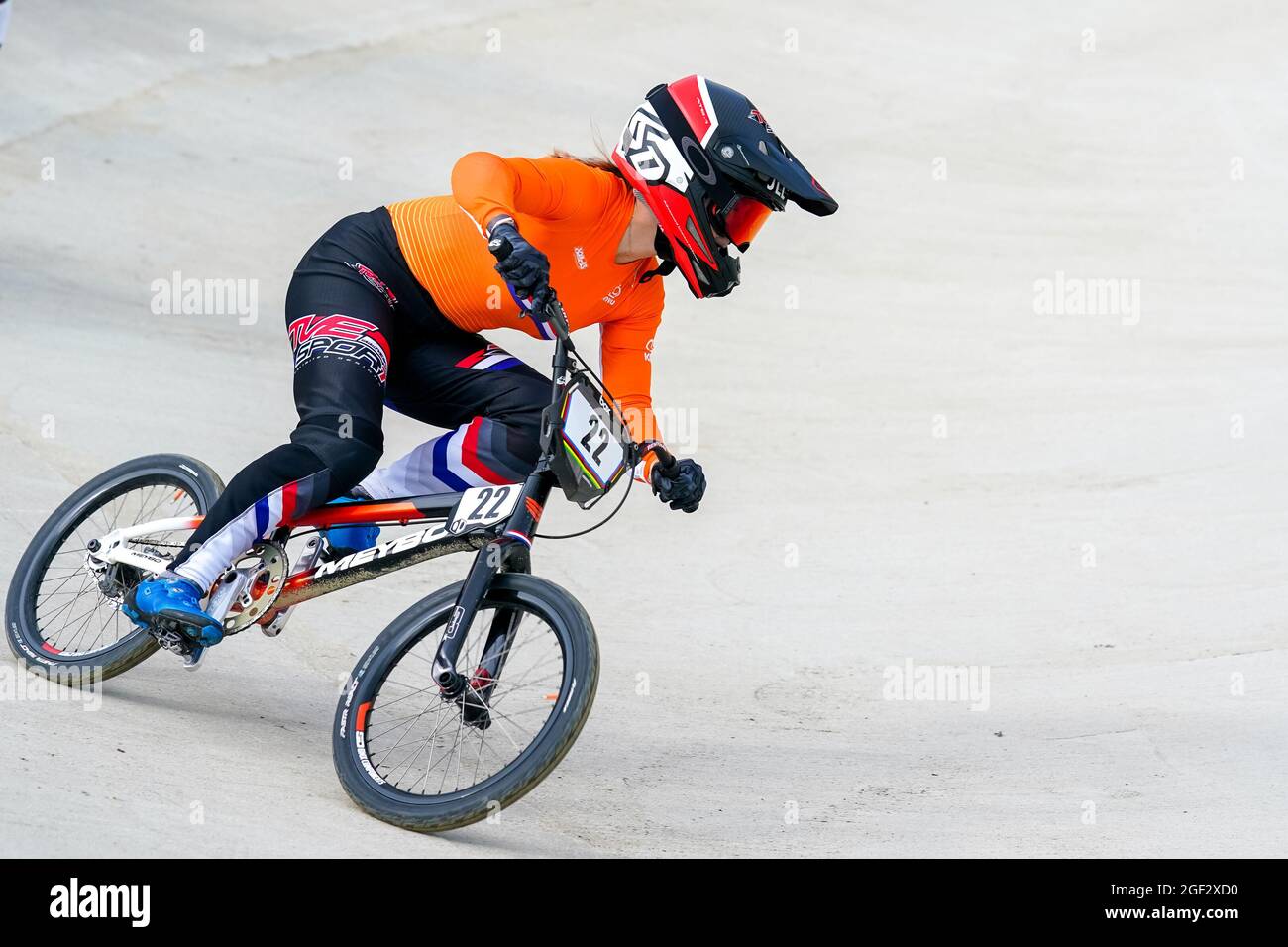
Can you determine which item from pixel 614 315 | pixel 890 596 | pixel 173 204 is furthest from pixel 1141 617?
pixel 173 204

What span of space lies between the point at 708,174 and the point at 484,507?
1.15 m

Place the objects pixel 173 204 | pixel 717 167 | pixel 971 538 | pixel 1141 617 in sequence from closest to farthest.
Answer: pixel 717 167
pixel 1141 617
pixel 971 538
pixel 173 204

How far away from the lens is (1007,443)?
8.05 m

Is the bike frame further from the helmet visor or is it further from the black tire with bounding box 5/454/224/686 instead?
the helmet visor

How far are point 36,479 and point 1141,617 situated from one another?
489 centimetres

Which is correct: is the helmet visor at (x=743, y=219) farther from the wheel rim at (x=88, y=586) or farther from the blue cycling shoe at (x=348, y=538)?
the wheel rim at (x=88, y=586)

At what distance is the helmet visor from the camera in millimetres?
4148

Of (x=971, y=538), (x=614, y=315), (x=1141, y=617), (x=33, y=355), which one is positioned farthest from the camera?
(x=33, y=355)

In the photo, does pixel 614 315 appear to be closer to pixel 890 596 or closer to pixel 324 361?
pixel 324 361

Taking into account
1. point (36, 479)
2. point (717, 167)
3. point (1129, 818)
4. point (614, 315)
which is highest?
point (717, 167)

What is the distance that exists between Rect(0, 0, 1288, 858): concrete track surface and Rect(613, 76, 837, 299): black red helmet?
1.29 ft

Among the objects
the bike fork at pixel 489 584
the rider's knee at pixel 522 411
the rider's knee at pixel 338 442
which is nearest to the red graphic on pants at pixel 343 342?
the rider's knee at pixel 338 442

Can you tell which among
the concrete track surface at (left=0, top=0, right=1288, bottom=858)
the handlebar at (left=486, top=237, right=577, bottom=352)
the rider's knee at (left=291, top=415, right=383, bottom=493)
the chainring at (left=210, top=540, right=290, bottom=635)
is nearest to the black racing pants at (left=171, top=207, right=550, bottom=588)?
the rider's knee at (left=291, top=415, right=383, bottom=493)

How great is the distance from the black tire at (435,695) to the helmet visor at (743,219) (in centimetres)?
119
